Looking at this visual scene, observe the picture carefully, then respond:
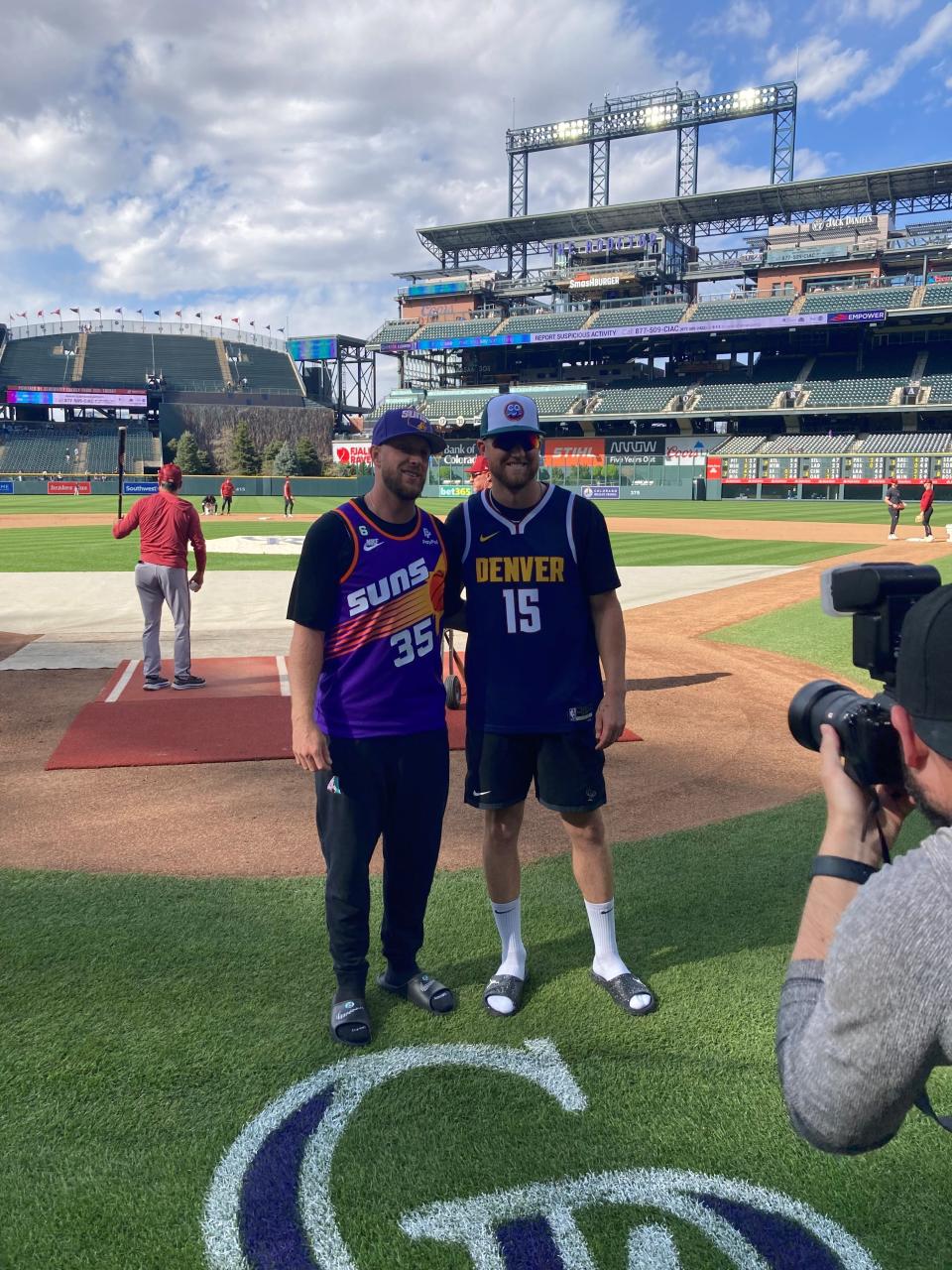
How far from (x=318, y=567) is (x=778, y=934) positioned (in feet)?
8.14

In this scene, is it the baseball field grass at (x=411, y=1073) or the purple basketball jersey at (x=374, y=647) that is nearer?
the baseball field grass at (x=411, y=1073)

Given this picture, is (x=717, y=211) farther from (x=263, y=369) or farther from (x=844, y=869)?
(x=844, y=869)

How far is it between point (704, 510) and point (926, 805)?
1600 inches

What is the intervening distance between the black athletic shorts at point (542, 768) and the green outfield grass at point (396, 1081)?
0.75 m

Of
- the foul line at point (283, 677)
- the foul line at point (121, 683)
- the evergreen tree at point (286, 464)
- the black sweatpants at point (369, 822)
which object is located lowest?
the foul line at point (121, 683)

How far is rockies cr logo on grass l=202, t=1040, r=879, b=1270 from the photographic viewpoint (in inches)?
87.9

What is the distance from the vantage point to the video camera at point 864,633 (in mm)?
1630

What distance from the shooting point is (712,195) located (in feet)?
216

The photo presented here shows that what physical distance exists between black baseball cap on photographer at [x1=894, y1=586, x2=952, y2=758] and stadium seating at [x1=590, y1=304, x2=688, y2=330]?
68182 mm

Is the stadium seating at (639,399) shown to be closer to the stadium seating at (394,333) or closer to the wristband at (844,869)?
the stadium seating at (394,333)

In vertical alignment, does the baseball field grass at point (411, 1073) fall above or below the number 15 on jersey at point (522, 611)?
below

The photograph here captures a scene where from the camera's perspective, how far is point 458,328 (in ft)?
242

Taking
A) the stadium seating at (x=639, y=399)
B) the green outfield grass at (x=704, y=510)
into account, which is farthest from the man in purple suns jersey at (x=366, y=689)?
the stadium seating at (x=639, y=399)

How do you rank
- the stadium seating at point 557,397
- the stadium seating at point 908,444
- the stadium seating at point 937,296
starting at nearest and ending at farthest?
the stadium seating at point 908,444 < the stadium seating at point 937,296 < the stadium seating at point 557,397
